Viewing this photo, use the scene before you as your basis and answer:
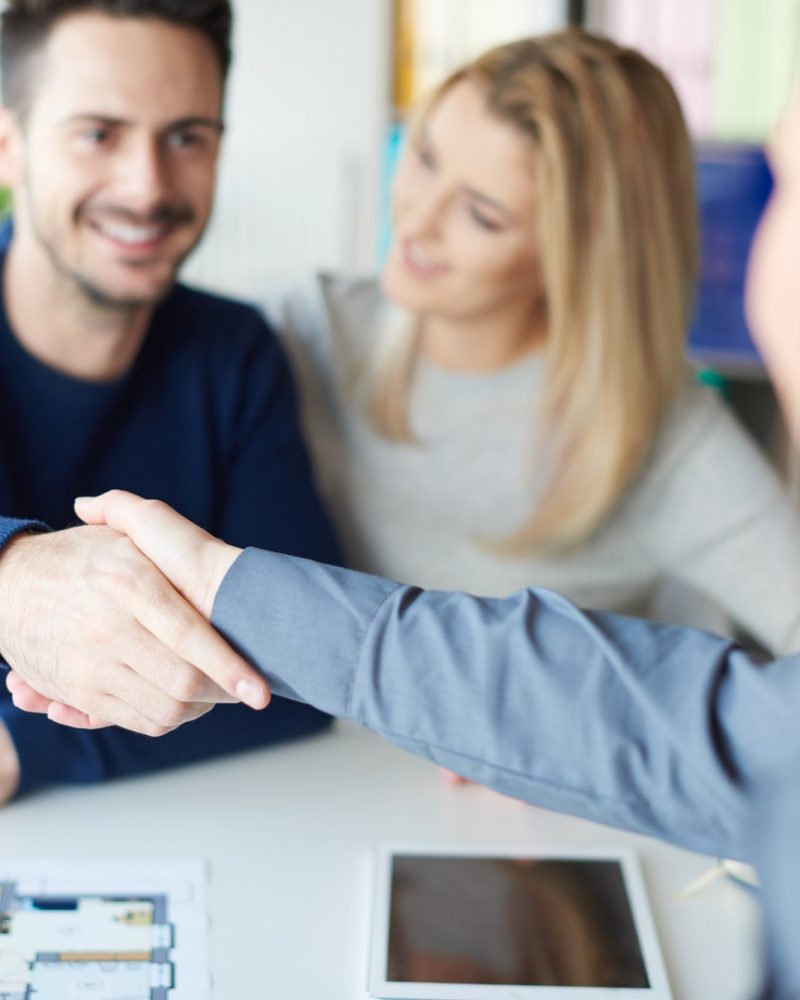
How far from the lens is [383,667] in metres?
0.70

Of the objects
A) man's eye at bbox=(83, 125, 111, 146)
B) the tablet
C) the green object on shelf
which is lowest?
the tablet

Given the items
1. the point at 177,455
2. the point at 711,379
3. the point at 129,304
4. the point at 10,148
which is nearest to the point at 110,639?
the point at 177,455

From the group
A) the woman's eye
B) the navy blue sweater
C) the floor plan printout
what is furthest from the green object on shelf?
the floor plan printout

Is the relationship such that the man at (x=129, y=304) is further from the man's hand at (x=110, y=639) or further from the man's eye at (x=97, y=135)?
the man's hand at (x=110, y=639)

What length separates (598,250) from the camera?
126 centimetres

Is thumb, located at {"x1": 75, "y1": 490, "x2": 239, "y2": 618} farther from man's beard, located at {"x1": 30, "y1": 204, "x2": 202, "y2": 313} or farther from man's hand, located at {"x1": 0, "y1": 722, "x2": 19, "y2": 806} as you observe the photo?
man's beard, located at {"x1": 30, "y1": 204, "x2": 202, "y2": 313}

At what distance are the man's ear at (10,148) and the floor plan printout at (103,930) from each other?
63cm

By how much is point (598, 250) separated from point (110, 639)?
710mm

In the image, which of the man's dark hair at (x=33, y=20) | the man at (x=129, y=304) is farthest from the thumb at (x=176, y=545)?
the man's dark hair at (x=33, y=20)

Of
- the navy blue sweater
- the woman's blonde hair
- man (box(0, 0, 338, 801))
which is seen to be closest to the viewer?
the navy blue sweater

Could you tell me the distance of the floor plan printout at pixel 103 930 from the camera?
71 cm

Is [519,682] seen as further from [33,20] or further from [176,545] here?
[33,20]

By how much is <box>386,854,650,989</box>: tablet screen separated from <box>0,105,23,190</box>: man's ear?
2.31 ft

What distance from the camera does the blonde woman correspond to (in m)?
1.24
